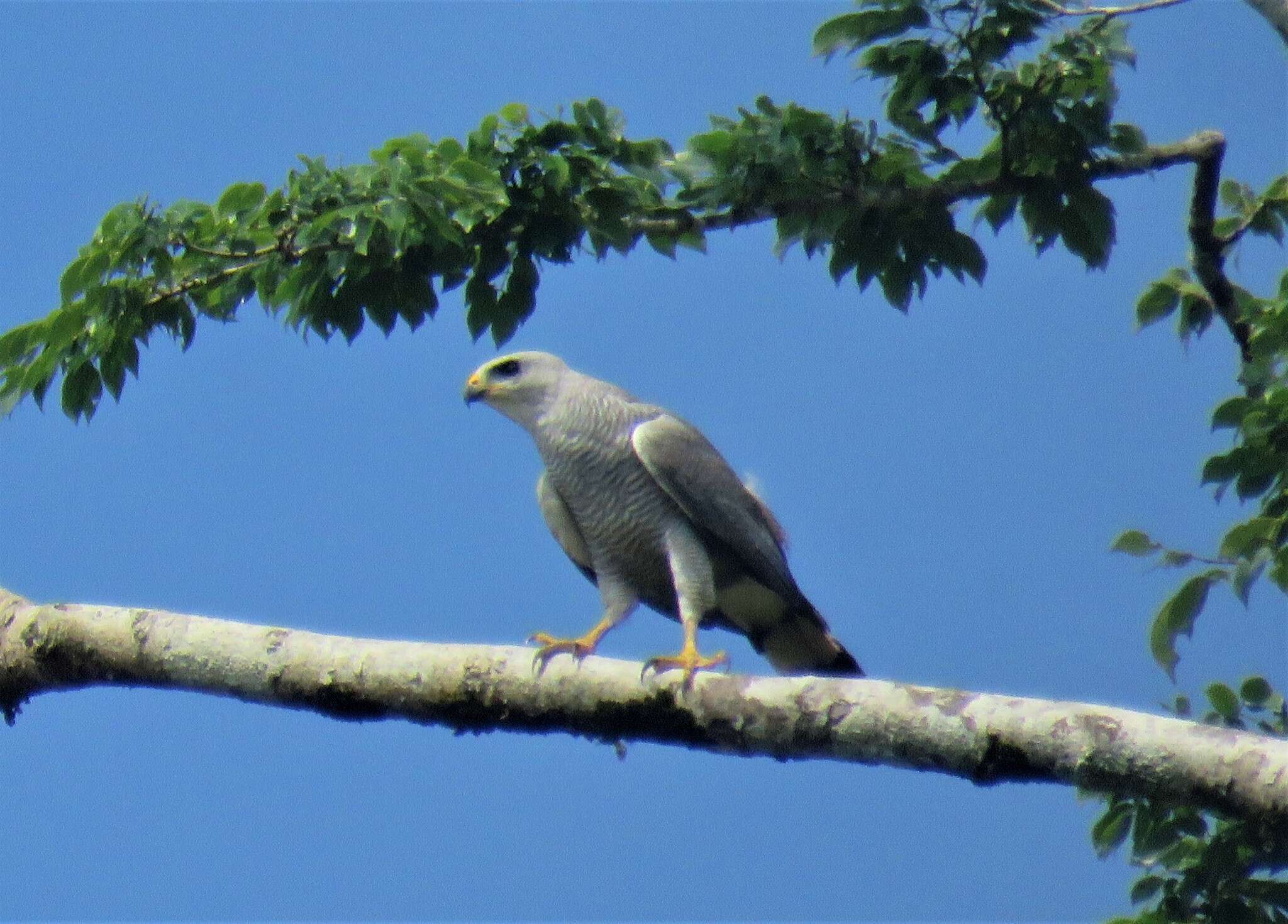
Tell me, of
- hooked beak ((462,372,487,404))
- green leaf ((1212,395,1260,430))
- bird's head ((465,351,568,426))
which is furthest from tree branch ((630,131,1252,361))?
hooked beak ((462,372,487,404))

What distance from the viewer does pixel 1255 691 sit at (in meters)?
4.88

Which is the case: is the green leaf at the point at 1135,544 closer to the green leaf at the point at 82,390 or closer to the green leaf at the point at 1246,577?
the green leaf at the point at 1246,577

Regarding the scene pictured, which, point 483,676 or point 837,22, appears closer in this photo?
point 483,676

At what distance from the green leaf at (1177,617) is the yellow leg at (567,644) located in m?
1.71

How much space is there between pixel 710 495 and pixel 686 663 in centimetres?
161

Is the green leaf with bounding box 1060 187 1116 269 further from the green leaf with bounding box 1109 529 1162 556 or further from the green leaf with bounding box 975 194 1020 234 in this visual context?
the green leaf with bounding box 1109 529 1162 556

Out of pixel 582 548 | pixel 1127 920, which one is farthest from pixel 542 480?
pixel 1127 920

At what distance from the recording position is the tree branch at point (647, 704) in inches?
128

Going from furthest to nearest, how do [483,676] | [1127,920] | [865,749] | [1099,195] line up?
1. [1099,195]
2. [1127,920]
3. [483,676]
4. [865,749]

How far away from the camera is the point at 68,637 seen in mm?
4102

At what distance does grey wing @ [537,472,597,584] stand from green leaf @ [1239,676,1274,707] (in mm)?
2546

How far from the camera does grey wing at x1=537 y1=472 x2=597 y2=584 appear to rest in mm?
6234

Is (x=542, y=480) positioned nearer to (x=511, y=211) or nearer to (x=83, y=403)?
(x=511, y=211)

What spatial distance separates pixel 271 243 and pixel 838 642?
2.68 m
